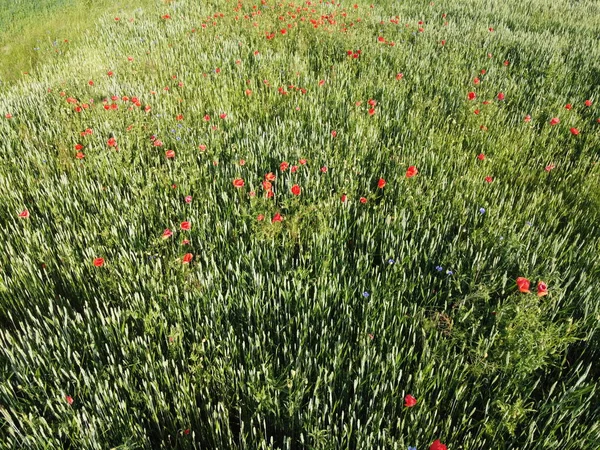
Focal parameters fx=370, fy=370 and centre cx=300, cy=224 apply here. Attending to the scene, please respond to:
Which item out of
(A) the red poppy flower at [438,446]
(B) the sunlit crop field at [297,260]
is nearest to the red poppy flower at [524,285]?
(B) the sunlit crop field at [297,260]

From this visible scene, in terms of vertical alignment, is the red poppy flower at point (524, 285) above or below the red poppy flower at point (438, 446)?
above

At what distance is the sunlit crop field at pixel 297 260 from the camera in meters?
1.55

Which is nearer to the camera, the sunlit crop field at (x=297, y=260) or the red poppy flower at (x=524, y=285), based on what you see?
the sunlit crop field at (x=297, y=260)

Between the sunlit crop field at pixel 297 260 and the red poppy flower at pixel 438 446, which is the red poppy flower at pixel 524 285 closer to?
the sunlit crop field at pixel 297 260

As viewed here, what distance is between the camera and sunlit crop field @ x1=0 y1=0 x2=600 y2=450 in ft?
5.07

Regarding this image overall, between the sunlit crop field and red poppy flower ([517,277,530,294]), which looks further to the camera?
red poppy flower ([517,277,530,294])

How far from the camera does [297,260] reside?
2164 millimetres

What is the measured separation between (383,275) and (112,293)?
1.55 meters

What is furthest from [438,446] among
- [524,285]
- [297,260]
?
[297,260]

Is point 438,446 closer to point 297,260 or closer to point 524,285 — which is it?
point 524,285

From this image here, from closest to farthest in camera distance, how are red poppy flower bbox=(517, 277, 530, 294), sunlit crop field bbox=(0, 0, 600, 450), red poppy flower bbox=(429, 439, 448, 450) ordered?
1. red poppy flower bbox=(429, 439, 448, 450)
2. sunlit crop field bbox=(0, 0, 600, 450)
3. red poppy flower bbox=(517, 277, 530, 294)

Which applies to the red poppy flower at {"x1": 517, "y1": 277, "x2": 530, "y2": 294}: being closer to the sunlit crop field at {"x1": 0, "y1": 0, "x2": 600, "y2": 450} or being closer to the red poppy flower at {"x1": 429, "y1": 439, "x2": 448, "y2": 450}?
the sunlit crop field at {"x1": 0, "y1": 0, "x2": 600, "y2": 450}

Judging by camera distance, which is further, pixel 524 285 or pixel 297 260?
pixel 297 260

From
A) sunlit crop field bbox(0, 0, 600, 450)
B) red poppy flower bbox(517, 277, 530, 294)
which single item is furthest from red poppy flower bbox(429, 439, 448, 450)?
red poppy flower bbox(517, 277, 530, 294)
